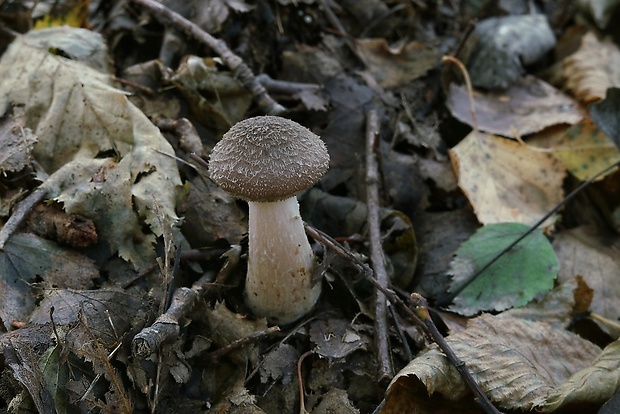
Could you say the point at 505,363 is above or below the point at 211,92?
below

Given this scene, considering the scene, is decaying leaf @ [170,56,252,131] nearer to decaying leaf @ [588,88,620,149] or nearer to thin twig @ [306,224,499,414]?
thin twig @ [306,224,499,414]

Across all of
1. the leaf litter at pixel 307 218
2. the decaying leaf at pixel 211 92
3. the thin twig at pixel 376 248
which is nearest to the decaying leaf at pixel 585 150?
the leaf litter at pixel 307 218

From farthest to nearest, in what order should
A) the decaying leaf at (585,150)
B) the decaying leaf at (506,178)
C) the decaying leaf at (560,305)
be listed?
the decaying leaf at (585,150) < the decaying leaf at (506,178) < the decaying leaf at (560,305)

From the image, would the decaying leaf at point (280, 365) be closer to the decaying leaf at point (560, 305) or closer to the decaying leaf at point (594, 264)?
the decaying leaf at point (560, 305)

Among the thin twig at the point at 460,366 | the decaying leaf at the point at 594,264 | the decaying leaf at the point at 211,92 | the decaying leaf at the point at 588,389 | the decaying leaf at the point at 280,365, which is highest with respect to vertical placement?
the decaying leaf at the point at 211,92

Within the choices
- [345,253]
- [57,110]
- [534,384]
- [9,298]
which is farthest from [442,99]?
[9,298]

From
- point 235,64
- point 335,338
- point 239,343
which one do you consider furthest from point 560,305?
point 235,64

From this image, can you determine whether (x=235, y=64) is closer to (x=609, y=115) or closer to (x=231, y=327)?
(x=231, y=327)

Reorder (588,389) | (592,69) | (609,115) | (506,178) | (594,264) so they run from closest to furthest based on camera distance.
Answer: (588,389)
(594,264)
(609,115)
(506,178)
(592,69)
